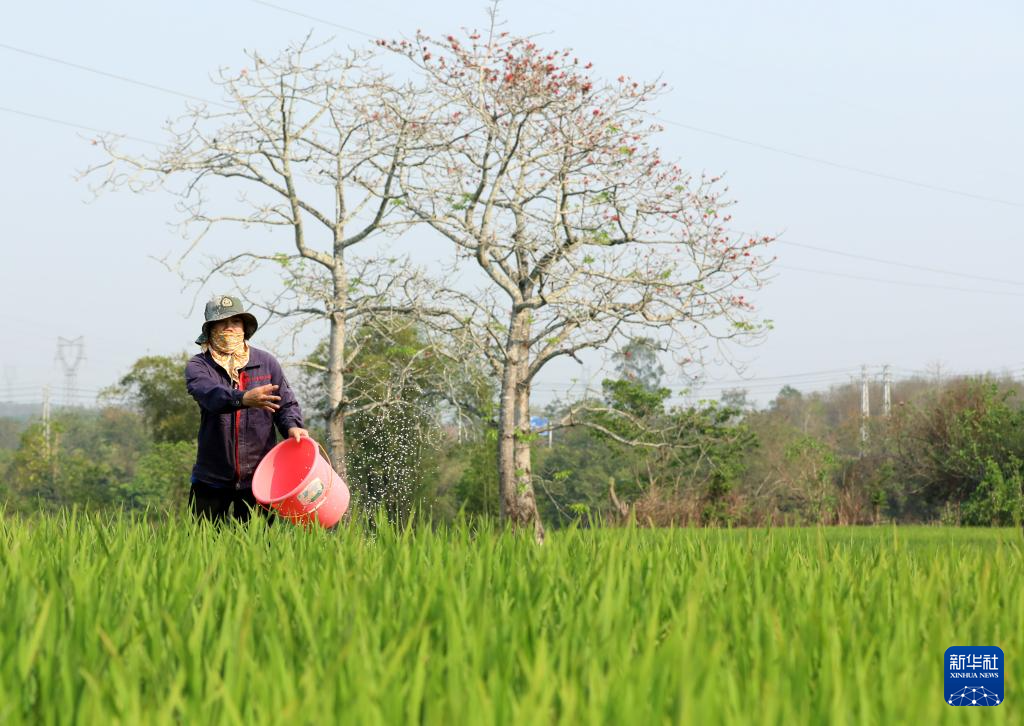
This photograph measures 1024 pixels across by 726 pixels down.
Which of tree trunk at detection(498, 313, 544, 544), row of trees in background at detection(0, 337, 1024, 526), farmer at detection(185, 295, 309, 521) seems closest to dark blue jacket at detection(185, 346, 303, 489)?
farmer at detection(185, 295, 309, 521)

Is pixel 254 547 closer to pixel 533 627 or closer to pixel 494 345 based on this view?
pixel 533 627

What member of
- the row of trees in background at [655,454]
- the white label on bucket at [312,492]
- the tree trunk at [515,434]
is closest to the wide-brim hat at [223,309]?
the white label on bucket at [312,492]

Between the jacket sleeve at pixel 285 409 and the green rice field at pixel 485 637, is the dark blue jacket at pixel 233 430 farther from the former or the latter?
the green rice field at pixel 485 637

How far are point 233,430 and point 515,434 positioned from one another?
31.8 feet

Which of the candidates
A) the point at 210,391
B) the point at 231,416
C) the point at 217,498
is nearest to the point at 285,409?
the point at 231,416

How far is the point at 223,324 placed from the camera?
18.8ft

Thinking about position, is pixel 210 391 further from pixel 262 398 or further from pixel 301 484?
pixel 301 484

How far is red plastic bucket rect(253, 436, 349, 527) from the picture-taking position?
525 cm

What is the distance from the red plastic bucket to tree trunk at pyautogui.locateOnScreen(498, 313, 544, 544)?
8.87m

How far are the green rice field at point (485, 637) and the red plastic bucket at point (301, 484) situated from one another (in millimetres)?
1312

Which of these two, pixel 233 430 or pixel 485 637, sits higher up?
pixel 233 430

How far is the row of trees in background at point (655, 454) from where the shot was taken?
17.1 metres

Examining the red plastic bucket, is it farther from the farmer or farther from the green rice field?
the green rice field

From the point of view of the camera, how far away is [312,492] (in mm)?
5293
